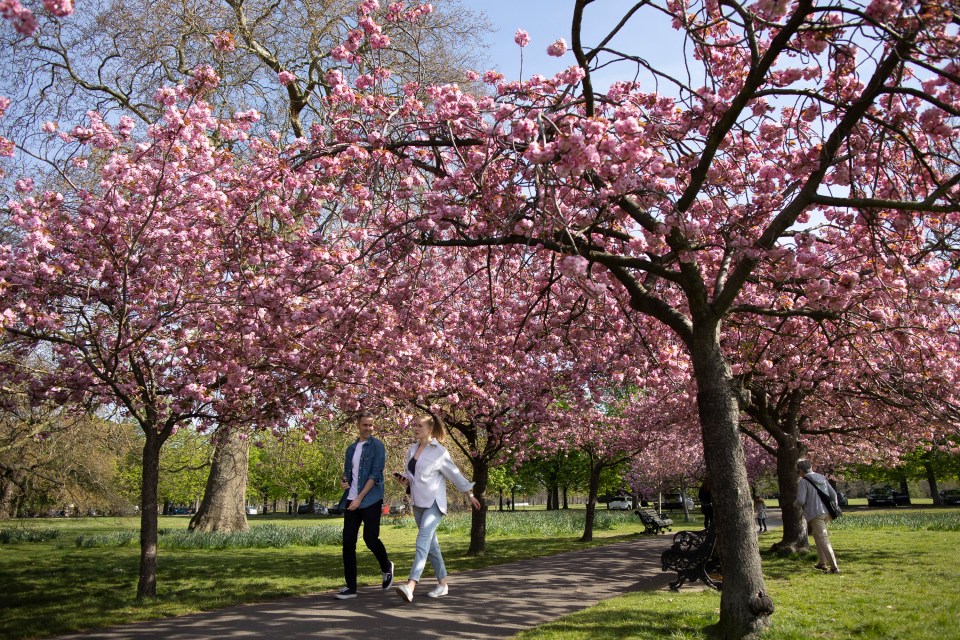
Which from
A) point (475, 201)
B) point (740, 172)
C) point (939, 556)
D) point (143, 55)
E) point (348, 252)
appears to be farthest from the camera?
point (143, 55)

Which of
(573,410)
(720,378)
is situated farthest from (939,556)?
(720,378)

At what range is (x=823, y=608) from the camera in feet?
22.7

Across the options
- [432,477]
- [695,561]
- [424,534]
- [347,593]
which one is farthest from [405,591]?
[695,561]

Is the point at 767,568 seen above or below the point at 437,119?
below

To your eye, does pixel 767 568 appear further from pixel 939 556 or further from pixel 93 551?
pixel 93 551

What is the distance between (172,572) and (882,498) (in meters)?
49.7

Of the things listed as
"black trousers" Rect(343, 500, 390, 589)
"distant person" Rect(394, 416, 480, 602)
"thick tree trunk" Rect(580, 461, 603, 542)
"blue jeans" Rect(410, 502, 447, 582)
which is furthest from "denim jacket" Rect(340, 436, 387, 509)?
"thick tree trunk" Rect(580, 461, 603, 542)

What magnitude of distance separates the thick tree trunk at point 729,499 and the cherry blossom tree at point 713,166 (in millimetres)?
13

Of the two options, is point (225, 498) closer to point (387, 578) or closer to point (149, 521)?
point (149, 521)

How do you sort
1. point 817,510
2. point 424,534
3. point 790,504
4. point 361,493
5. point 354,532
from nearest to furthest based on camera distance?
point 424,534, point 361,493, point 354,532, point 817,510, point 790,504

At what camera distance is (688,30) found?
5648 millimetres

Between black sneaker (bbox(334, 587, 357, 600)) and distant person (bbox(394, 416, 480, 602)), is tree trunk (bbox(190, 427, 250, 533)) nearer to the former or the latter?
black sneaker (bbox(334, 587, 357, 600))

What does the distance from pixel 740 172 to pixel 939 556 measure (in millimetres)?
9328

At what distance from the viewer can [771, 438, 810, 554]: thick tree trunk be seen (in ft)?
43.7
